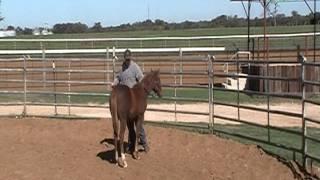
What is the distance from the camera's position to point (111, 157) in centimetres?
1065

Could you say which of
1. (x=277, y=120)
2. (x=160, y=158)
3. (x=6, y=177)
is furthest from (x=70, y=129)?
(x=277, y=120)

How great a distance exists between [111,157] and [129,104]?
1.04 meters

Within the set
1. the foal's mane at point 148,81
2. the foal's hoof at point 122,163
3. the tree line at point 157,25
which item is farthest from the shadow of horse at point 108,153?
the tree line at point 157,25

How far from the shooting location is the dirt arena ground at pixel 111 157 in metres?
9.70

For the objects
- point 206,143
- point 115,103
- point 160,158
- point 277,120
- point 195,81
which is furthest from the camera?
point 195,81

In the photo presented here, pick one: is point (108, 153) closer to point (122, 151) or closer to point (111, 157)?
point (111, 157)

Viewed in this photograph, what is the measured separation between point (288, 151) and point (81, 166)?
12.2 ft

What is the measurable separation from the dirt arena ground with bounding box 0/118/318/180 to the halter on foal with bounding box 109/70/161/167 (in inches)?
17.7

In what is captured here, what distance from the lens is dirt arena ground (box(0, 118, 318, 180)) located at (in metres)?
9.70

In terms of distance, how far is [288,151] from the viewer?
448 inches

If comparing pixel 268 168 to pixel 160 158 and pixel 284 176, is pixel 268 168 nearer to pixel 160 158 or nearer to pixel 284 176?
pixel 284 176

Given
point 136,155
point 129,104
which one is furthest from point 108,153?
point 129,104

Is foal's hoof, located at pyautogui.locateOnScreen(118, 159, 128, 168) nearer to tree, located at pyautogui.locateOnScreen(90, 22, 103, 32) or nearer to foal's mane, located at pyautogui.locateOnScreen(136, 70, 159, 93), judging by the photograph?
foal's mane, located at pyautogui.locateOnScreen(136, 70, 159, 93)

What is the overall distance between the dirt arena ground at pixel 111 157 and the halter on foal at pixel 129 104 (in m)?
0.45
